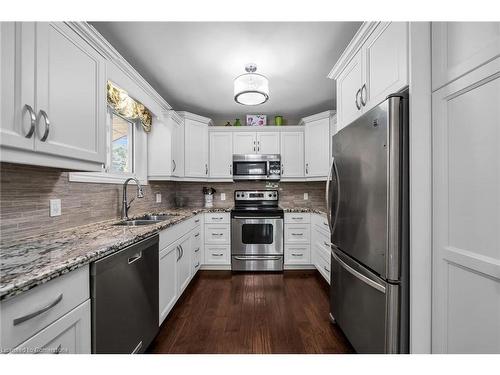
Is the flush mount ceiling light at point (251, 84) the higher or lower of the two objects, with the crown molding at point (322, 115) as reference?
lower

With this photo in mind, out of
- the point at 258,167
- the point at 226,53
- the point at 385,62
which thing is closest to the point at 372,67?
the point at 385,62

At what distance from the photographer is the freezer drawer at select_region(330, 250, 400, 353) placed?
1106 millimetres

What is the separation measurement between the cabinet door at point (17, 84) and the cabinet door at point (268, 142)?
2.67m

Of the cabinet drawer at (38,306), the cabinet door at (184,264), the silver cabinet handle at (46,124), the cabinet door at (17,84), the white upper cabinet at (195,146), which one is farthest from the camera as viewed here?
the white upper cabinet at (195,146)

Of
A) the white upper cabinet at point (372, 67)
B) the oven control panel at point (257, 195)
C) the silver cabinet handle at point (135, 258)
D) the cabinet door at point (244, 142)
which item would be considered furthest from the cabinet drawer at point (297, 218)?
the silver cabinet handle at point (135, 258)

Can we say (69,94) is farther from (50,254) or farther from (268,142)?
(268,142)

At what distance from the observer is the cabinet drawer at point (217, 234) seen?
9.93 feet

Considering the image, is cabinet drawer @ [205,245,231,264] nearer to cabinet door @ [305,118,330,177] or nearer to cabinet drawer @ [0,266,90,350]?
cabinet door @ [305,118,330,177]

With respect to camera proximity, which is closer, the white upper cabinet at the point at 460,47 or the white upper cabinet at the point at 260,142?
the white upper cabinet at the point at 460,47

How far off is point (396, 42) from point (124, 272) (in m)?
1.96

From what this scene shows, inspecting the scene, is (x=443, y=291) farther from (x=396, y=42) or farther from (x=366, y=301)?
(x=396, y=42)

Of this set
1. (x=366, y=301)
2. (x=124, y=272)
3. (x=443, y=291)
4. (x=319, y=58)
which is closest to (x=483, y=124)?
(x=443, y=291)

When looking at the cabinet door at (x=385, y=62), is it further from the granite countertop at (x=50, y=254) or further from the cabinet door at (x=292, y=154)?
the cabinet door at (x=292, y=154)

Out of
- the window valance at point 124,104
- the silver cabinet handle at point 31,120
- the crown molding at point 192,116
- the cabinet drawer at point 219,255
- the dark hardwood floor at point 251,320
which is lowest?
the dark hardwood floor at point 251,320
